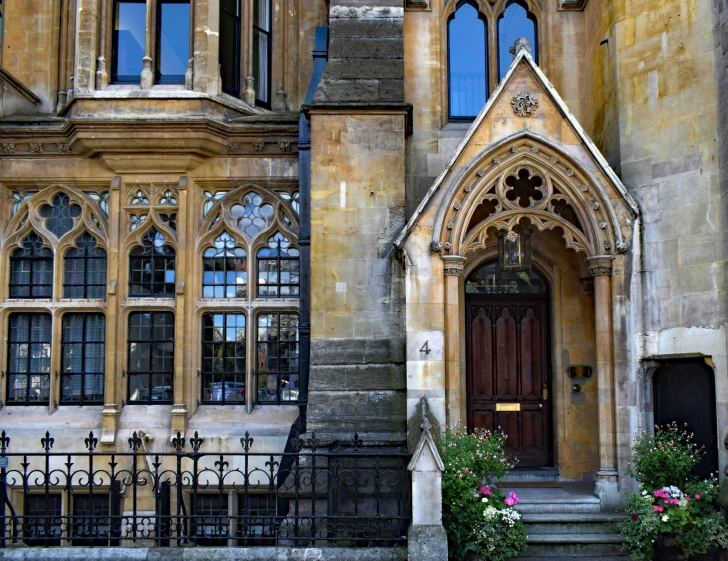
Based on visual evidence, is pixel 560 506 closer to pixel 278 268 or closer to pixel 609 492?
pixel 609 492

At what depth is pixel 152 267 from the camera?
11.3 m

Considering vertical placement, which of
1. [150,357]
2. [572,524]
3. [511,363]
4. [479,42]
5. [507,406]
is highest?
[479,42]

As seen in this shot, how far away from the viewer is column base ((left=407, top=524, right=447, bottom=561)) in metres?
7.20

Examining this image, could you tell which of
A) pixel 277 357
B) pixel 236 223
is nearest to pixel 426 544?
pixel 277 357

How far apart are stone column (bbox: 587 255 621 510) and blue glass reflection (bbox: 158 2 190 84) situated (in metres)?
6.83

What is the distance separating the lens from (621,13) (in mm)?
9586

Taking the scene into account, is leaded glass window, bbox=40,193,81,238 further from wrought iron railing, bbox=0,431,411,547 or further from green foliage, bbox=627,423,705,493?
green foliage, bbox=627,423,705,493

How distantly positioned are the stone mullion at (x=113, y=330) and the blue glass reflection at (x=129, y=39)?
5.61ft

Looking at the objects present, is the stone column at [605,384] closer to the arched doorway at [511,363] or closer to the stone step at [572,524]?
the stone step at [572,524]

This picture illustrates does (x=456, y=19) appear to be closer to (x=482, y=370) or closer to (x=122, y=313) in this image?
(x=482, y=370)

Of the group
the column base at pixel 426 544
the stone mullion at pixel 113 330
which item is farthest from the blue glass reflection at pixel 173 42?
the column base at pixel 426 544

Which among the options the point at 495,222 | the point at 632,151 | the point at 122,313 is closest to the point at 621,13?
Answer: the point at 632,151

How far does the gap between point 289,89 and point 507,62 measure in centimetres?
352

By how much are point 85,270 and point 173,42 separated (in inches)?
151
